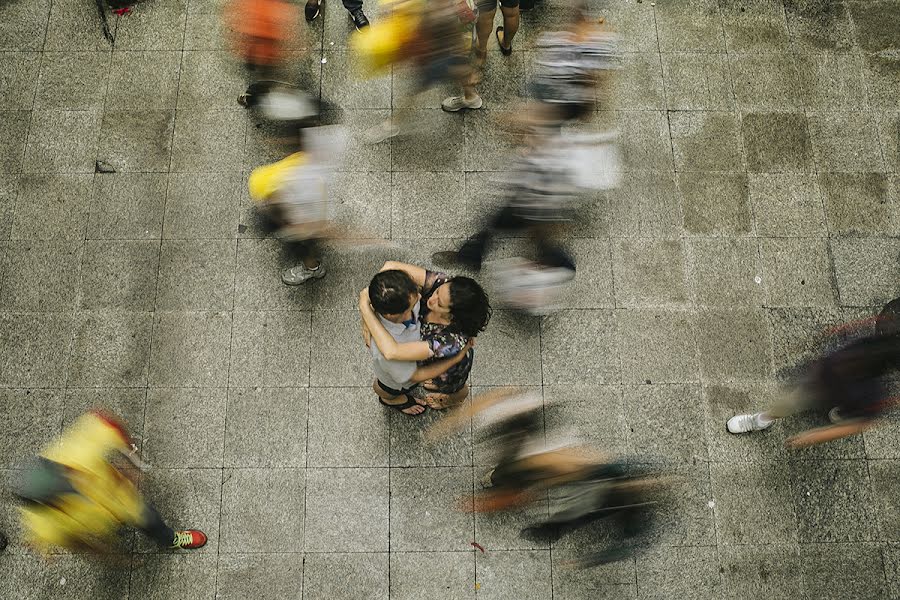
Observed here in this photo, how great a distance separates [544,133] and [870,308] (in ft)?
10.9

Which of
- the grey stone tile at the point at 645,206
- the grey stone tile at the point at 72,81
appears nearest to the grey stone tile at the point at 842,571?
the grey stone tile at the point at 645,206

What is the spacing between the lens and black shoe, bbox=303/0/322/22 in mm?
6633

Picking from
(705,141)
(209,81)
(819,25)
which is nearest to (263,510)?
(209,81)

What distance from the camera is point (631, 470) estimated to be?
523 centimetres

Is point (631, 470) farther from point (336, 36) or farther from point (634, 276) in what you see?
point (336, 36)

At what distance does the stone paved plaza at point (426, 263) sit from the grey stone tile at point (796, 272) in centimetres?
3

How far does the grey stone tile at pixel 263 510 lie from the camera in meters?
5.14

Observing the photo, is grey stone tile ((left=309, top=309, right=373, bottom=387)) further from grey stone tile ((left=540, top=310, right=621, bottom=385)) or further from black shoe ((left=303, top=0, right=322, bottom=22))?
black shoe ((left=303, top=0, right=322, bottom=22))

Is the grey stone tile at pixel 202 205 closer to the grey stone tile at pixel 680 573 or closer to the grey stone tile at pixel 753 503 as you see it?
the grey stone tile at pixel 680 573

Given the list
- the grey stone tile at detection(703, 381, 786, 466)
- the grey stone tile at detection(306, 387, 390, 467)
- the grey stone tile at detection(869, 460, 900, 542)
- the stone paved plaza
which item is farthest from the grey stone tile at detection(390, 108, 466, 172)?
the grey stone tile at detection(869, 460, 900, 542)

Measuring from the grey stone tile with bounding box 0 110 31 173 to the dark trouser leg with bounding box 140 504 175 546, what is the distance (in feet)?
11.5

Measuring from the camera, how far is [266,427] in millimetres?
5410

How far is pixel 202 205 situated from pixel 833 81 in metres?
6.06

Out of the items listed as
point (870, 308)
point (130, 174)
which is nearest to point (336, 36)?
point (130, 174)
